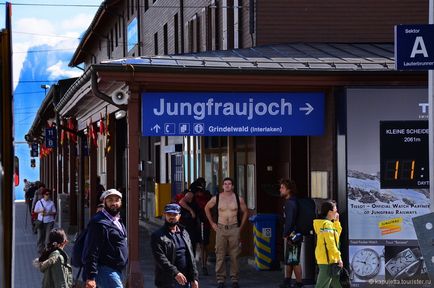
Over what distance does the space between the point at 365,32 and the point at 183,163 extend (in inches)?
352

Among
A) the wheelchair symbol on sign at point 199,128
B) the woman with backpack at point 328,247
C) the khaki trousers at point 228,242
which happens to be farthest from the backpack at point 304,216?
the woman with backpack at point 328,247

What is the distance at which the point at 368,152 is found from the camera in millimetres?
13570

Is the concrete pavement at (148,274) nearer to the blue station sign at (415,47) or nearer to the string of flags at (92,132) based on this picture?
the string of flags at (92,132)

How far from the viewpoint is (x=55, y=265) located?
30.9 feet

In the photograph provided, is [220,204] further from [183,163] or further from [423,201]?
[183,163]

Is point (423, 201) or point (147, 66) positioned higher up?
point (147, 66)

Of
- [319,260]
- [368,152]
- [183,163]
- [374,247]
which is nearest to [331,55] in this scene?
[368,152]

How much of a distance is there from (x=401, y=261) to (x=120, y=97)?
492 cm

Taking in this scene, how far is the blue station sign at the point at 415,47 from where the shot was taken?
9.44m

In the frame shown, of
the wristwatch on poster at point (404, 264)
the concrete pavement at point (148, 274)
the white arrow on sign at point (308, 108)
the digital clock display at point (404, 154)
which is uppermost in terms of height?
the white arrow on sign at point (308, 108)

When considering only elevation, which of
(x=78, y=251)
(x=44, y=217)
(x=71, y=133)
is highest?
(x=71, y=133)

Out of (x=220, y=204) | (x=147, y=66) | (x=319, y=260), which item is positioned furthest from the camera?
(x=220, y=204)

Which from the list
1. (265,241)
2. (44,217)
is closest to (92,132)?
(44,217)

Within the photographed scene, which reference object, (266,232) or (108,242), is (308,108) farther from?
(108,242)
